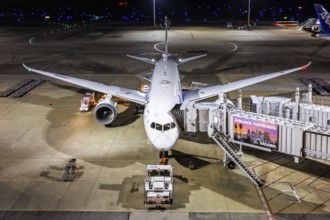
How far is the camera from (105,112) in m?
29.7

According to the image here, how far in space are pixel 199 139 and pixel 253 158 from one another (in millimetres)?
4328

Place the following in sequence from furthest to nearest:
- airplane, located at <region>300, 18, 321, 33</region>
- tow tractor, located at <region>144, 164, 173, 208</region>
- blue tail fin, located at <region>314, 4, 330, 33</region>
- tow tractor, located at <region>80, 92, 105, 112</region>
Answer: airplane, located at <region>300, 18, 321, 33</region>
blue tail fin, located at <region>314, 4, 330, 33</region>
tow tractor, located at <region>80, 92, 105, 112</region>
tow tractor, located at <region>144, 164, 173, 208</region>

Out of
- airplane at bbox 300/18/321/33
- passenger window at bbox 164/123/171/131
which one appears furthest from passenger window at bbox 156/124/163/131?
airplane at bbox 300/18/321/33

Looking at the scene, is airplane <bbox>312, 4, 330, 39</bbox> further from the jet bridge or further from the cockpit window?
the cockpit window

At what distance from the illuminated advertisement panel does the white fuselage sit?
10.8 ft

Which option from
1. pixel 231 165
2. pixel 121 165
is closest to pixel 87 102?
pixel 121 165

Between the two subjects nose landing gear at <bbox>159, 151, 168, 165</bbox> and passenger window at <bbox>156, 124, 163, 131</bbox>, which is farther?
nose landing gear at <bbox>159, 151, 168, 165</bbox>

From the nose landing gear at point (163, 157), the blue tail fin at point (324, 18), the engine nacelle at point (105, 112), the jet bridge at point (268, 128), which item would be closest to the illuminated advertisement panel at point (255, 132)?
the jet bridge at point (268, 128)

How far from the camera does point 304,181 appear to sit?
21125 millimetres

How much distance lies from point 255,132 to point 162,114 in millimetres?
5080

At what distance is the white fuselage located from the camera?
852 inches

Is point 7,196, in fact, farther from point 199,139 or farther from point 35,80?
point 35,80

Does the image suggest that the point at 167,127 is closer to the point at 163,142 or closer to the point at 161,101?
the point at 163,142

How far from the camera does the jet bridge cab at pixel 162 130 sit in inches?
848
